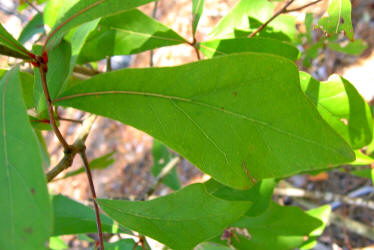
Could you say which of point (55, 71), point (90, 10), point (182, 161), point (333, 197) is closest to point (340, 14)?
point (90, 10)

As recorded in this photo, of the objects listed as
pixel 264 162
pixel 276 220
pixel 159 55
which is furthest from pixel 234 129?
pixel 159 55

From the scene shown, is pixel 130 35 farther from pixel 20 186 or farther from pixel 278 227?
pixel 278 227

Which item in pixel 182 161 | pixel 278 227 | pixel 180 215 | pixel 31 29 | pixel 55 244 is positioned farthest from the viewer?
pixel 182 161

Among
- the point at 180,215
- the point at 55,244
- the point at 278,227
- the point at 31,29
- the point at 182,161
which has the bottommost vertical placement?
the point at 182,161

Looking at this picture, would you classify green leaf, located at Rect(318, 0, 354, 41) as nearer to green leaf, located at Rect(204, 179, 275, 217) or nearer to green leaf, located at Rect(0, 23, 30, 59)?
green leaf, located at Rect(204, 179, 275, 217)

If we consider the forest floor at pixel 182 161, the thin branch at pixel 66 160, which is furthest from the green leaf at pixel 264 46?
the forest floor at pixel 182 161

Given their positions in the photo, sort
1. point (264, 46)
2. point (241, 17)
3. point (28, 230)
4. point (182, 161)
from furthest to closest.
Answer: point (182, 161)
point (241, 17)
point (264, 46)
point (28, 230)

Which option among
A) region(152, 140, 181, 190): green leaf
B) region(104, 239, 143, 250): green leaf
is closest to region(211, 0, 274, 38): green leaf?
region(104, 239, 143, 250): green leaf

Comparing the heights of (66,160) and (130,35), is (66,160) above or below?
below
